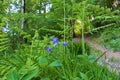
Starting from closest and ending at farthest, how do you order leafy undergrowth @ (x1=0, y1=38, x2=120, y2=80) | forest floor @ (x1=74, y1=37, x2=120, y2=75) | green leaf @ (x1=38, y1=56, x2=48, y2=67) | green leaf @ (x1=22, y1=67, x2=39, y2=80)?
green leaf @ (x1=22, y1=67, x2=39, y2=80)
leafy undergrowth @ (x1=0, y1=38, x2=120, y2=80)
green leaf @ (x1=38, y1=56, x2=48, y2=67)
forest floor @ (x1=74, y1=37, x2=120, y2=75)

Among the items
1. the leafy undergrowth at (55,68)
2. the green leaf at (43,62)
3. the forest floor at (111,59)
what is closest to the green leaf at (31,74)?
the leafy undergrowth at (55,68)

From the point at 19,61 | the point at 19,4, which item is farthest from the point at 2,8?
the point at 19,61

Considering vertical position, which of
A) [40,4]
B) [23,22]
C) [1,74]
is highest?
[40,4]

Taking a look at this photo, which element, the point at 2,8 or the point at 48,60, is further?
the point at 2,8

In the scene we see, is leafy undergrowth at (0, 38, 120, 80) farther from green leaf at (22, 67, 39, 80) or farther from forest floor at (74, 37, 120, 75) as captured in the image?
forest floor at (74, 37, 120, 75)

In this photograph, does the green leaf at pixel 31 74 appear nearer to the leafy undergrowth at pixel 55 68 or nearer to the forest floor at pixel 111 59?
the leafy undergrowth at pixel 55 68

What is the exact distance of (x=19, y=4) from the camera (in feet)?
17.5

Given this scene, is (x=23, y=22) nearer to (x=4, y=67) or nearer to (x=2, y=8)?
(x=2, y=8)

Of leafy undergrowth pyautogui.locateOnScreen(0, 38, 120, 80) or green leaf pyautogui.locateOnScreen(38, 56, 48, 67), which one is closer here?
leafy undergrowth pyautogui.locateOnScreen(0, 38, 120, 80)

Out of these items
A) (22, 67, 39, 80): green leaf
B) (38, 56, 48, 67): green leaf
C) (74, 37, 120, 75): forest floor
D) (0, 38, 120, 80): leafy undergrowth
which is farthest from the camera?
(74, 37, 120, 75): forest floor

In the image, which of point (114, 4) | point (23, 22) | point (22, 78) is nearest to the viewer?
point (22, 78)

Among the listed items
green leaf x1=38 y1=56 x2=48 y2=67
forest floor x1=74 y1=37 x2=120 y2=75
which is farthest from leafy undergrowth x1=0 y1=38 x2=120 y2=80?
forest floor x1=74 y1=37 x2=120 y2=75

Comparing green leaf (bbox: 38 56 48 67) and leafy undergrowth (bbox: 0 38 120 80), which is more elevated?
green leaf (bbox: 38 56 48 67)

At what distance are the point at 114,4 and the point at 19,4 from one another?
4971 mm
